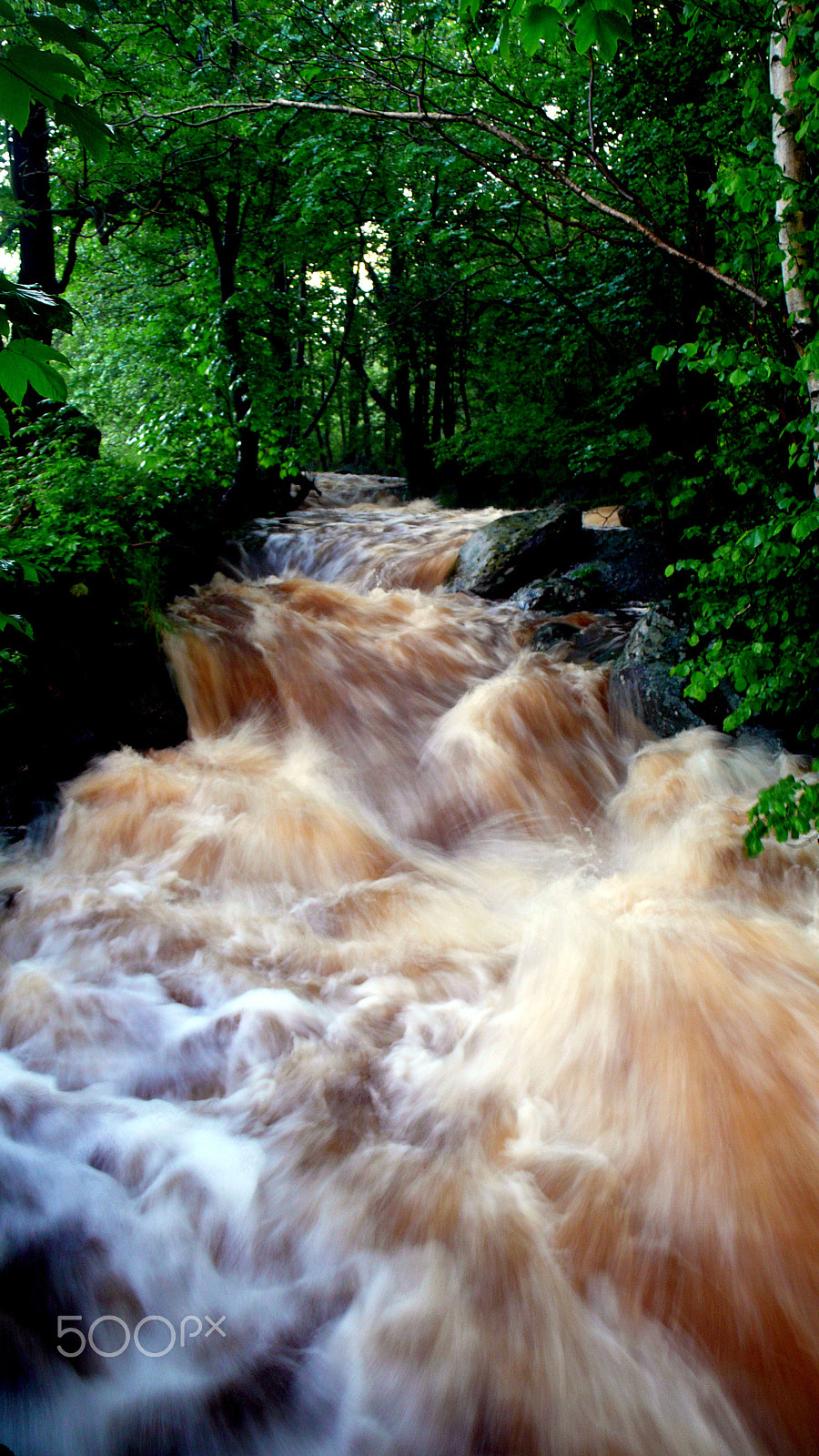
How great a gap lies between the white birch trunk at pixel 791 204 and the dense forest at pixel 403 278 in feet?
0.04

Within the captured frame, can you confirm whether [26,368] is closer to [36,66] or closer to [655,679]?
[36,66]

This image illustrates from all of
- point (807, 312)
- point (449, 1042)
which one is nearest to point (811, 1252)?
point (449, 1042)

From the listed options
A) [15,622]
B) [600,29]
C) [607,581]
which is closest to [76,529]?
[15,622]

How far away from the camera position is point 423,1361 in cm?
197

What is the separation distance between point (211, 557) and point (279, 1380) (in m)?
7.87

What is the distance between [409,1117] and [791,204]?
143 inches

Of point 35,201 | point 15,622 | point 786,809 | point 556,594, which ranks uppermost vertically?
point 35,201

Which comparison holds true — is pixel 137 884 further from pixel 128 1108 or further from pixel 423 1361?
pixel 423 1361

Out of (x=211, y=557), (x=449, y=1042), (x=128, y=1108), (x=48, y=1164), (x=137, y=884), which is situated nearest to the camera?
(x=48, y=1164)

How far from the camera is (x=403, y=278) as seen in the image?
1016cm

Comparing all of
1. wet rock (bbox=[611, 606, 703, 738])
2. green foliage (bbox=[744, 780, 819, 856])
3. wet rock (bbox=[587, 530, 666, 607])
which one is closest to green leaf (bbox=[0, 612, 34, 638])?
green foliage (bbox=[744, 780, 819, 856])

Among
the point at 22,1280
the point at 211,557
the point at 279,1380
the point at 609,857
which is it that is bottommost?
the point at 279,1380

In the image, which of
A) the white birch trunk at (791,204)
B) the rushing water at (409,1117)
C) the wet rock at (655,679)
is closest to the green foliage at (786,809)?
the rushing water at (409,1117)

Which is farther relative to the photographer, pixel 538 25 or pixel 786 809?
pixel 786 809
